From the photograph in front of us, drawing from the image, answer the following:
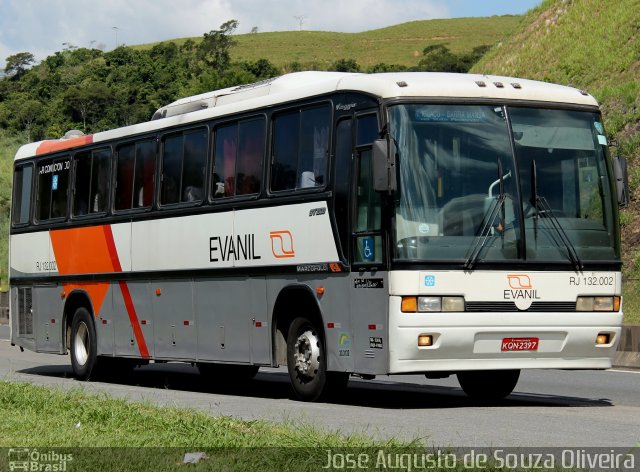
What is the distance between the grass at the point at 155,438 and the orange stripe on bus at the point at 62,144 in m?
8.22

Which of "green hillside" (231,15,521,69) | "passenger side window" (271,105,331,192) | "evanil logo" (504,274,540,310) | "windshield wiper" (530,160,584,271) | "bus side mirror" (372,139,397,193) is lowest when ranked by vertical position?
"evanil logo" (504,274,540,310)

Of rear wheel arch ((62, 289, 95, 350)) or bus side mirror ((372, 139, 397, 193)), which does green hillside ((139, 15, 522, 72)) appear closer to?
rear wheel arch ((62, 289, 95, 350))

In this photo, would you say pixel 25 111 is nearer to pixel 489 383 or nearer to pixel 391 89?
pixel 489 383

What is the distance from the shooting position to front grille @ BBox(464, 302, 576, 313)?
555 inches

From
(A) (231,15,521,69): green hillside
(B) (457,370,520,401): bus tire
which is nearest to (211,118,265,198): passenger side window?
(B) (457,370,520,401): bus tire

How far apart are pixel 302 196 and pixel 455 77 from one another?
214cm

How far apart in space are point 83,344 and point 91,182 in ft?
8.06

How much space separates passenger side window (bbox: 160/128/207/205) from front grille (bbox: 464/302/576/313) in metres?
5.00

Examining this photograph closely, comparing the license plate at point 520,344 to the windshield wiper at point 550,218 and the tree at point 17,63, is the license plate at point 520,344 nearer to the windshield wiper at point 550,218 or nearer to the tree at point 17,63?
the windshield wiper at point 550,218

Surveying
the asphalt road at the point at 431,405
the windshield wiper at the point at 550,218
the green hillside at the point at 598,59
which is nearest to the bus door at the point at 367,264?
the asphalt road at the point at 431,405

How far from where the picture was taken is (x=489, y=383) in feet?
53.5

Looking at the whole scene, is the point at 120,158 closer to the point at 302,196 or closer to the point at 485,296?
the point at 302,196

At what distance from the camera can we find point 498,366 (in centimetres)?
1426

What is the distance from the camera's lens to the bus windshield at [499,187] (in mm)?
14055
